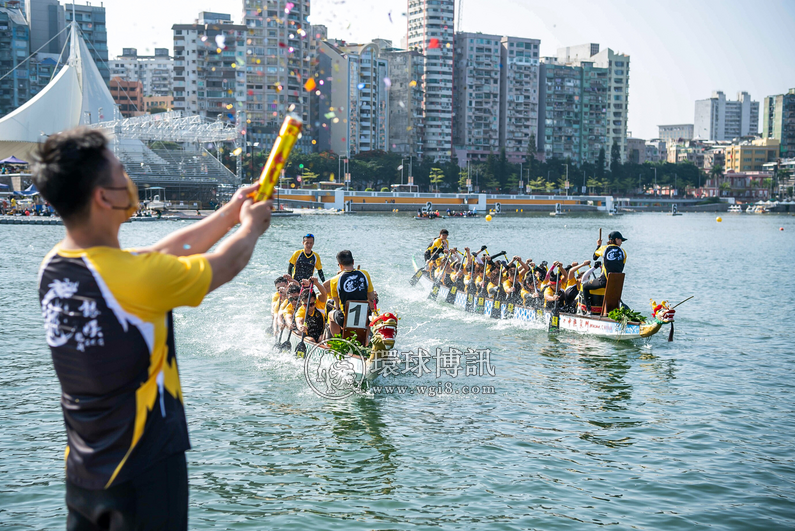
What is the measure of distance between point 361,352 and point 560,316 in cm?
858

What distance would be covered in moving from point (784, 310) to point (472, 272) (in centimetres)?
1295

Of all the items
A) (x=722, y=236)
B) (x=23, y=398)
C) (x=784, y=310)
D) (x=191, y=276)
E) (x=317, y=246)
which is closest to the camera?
(x=191, y=276)

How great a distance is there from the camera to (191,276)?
9.42 ft

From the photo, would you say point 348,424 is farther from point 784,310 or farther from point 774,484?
point 784,310

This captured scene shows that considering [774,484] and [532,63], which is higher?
[532,63]

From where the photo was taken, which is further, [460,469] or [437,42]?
[437,42]

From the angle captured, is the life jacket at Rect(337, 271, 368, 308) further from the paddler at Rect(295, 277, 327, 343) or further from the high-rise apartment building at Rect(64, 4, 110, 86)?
the high-rise apartment building at Rect(64, 4, 110, 86)

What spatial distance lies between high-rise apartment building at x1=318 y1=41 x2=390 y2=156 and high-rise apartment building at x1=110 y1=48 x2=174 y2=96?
56566 millimetres

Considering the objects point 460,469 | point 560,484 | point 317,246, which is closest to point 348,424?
point 460,469

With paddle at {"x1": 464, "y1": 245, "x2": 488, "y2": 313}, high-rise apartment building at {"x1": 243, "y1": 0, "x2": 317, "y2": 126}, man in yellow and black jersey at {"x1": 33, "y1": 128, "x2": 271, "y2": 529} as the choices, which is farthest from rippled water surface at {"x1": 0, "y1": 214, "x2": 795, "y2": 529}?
high-rise apartment building at {"x1": 243, "y1": 0, "x2": 317, "y2": 126}

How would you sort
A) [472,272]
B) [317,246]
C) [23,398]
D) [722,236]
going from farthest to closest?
[722,236], [317,246], [472,272], [23,398]

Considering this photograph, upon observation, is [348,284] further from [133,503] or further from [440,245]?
[440,245]

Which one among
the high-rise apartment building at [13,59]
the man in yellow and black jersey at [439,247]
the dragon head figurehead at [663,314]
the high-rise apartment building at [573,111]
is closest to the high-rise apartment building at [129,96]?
the high-rise apartment building at [13,59]

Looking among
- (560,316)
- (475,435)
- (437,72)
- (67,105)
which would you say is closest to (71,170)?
(475,435)
